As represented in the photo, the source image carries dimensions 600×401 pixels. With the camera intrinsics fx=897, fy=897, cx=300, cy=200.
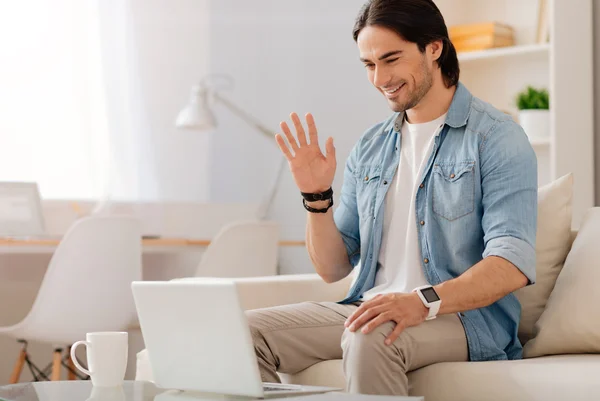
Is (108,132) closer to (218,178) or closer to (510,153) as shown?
(218,178)

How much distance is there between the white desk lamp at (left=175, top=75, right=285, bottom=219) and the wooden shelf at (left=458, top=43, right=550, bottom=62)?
1.20m

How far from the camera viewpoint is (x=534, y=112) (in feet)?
10.9

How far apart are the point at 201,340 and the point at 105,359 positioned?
22 centimetres

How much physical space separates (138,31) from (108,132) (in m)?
0.54

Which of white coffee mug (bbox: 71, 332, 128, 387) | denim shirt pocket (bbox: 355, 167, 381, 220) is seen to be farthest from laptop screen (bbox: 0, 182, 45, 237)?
white coffee mug (bbox: 71, 332, 128, 387)

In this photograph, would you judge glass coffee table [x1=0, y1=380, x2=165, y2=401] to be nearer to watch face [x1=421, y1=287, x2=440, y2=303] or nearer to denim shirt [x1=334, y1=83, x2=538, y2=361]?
watch face [x1=421, y1=287, x2=440, y2=303]

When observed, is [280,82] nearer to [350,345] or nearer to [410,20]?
[410,20]

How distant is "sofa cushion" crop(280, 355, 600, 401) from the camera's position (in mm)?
1549

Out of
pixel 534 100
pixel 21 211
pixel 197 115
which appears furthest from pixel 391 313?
pixel 197 115

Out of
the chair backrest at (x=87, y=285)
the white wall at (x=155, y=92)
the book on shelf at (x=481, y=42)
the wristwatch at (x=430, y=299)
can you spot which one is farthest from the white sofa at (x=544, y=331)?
the white wall at (x=155, y=92)

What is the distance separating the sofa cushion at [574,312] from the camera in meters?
1.79

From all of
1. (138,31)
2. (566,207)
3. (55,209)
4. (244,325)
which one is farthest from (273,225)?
(244,325)

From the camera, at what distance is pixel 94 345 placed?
4.89 ft

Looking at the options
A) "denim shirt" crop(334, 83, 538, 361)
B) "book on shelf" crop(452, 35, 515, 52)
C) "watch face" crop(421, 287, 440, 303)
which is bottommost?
"watch face" crop(421, 287, 440, 303)
